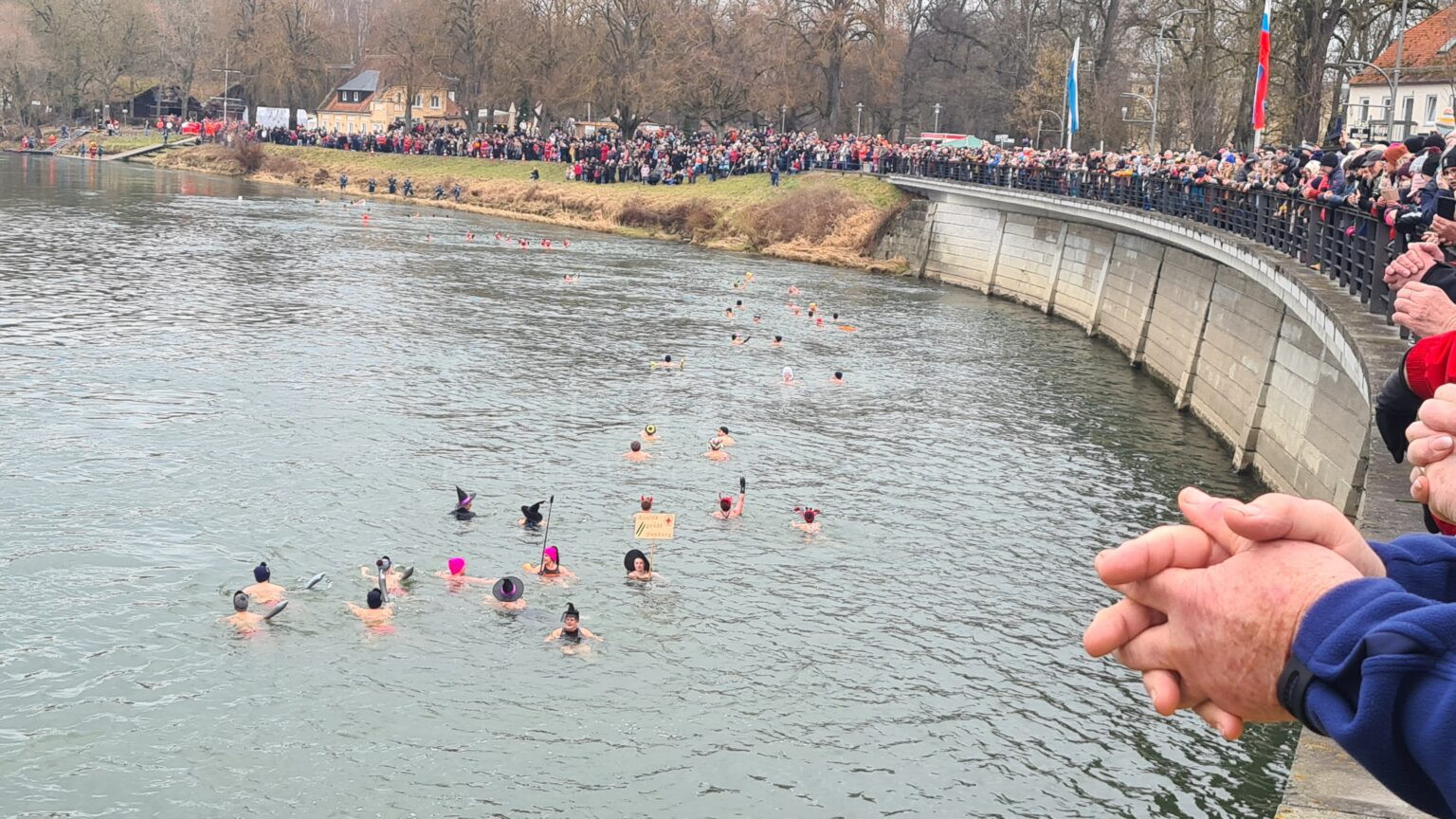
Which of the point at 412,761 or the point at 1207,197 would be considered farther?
the point at 1207,197

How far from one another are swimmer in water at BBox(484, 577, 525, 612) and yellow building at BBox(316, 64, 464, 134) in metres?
121

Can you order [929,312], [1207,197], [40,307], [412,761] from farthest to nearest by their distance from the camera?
[929,312] < [40,307] < [1207,197] < [412,761]

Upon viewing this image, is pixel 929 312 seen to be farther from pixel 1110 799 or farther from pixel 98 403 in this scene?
pixel 1110 799

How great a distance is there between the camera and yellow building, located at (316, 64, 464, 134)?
447 feet

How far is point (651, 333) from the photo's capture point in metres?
40.8

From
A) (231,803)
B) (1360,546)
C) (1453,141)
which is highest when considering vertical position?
(1453,141)

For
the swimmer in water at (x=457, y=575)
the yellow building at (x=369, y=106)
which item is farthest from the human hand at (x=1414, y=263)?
the yellow building at (x=369, y=106)

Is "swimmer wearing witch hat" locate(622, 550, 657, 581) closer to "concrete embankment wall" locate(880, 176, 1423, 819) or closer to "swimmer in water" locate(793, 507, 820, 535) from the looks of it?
"swimmer in water" locate(793, 507, 820, 535)

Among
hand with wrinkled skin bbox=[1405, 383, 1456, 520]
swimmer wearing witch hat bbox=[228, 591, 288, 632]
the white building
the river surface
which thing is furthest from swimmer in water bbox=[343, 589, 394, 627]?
the white building

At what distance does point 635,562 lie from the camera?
1939cm

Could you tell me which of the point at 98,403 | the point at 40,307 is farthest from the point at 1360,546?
the point at 40,307

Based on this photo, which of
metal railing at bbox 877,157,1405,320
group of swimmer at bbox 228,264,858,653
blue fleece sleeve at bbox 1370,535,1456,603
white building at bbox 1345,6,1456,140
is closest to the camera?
blue fleece sleeve at bbox 1370,535,1456,603

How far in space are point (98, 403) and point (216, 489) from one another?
683 cm

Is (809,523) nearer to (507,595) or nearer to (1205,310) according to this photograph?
(507,595)
